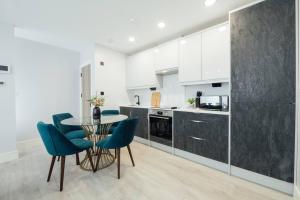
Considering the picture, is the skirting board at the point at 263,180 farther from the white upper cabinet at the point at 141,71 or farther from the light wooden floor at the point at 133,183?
the white upper cabinet at the point at 141,71

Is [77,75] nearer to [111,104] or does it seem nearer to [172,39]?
[111,104]

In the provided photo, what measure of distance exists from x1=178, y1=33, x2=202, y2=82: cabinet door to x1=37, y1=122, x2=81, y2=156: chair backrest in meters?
2.26

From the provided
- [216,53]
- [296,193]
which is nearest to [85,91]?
[216,53]

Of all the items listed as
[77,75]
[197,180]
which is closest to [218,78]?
[197,180]

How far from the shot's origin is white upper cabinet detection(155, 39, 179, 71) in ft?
10.4

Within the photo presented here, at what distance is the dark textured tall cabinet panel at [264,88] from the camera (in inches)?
66.8

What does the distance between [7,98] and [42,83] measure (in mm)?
1473

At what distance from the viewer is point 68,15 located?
250 centimetres

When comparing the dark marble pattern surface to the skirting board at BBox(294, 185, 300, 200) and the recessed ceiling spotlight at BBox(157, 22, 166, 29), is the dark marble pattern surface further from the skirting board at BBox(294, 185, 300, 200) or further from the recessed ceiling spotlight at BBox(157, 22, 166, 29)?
the recessed ceiling spotlight at BBox(157, 22, 166, 29)

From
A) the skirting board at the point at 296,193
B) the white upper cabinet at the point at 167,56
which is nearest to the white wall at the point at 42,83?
the white upper cabinet at the point at 167,56

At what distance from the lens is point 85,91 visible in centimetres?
Result: 459

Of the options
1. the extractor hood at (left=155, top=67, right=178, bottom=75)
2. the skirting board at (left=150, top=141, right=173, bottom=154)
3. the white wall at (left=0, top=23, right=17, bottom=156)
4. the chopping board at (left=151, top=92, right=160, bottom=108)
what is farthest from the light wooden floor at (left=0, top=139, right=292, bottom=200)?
the extractor hood at (left=155, top=67, right=178, bottom=75)

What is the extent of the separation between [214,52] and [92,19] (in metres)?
2.20

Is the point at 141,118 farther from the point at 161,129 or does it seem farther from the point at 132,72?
the point at 132,72
